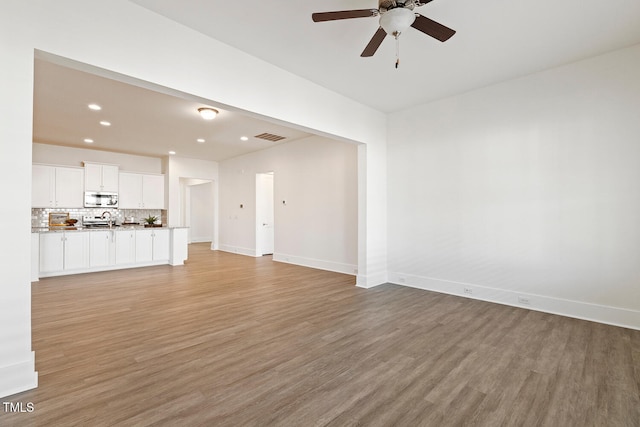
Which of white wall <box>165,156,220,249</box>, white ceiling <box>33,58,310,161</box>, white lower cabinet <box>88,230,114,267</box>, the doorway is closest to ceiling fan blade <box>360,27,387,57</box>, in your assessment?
white ceiling <box>33,58,310,161</box>

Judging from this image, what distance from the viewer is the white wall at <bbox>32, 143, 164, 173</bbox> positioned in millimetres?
7195

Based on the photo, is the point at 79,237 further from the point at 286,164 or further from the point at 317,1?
the point at 317,1

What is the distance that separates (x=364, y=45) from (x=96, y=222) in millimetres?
Answer: 8262

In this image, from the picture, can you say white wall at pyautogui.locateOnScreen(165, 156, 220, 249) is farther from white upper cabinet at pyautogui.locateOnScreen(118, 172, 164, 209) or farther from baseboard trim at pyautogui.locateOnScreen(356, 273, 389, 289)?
baseboard trim at pyautogui.locateOnScreen(356, 273, 389, 289)

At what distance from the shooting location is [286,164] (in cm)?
747

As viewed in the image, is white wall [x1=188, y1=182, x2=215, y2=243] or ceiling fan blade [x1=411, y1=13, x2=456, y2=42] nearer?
ceiling fan blade [x1=411, y1=13, x2=456, y2=42]

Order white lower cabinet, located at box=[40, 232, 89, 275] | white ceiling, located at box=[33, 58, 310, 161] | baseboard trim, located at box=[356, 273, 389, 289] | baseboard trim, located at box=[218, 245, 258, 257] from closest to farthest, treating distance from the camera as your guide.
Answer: white ceiling, located at box=[33, 58, 310, 161]
baseboard trim, located at box=[356, 273, 389, 289]
white lower cabinet, located at box=[40, 232, 89, 275]
baseboard trim, located at box=[218, 245, 258, 257]

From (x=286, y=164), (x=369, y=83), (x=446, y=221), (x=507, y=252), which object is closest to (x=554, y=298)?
(x=507, y=252)

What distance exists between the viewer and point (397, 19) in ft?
7.51

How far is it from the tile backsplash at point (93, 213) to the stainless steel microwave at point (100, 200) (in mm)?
230

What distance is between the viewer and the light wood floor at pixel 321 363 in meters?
1.87

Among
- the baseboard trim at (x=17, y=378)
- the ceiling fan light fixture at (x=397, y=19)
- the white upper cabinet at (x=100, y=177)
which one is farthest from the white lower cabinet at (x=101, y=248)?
the ceiling fan light fixture at (x=397, y=19)

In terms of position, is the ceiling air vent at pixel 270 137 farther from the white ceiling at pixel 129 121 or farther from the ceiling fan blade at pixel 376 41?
the ceiling fan blade at pixel 376 41

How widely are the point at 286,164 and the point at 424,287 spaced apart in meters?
4.47
